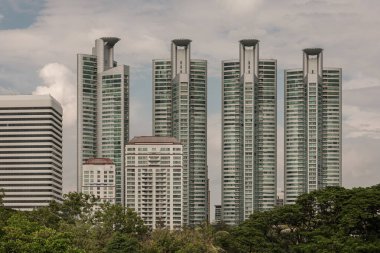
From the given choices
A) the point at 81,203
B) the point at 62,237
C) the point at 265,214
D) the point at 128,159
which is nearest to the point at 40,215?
the point at 81,203

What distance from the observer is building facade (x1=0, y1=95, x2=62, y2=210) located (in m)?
140

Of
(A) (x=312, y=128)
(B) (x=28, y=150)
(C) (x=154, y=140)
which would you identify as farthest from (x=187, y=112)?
(B) (x=28, y=150)

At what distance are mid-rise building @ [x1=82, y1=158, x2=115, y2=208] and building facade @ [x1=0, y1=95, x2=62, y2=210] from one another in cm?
1263

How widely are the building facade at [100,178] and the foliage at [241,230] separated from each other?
5114 cm

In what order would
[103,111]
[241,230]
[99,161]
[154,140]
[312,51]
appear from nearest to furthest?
[241,230] → [99,161] → [154,140] → [312,51] → [103,111]

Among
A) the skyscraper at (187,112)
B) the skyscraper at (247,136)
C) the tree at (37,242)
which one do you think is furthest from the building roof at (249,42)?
the tree at (37,242)

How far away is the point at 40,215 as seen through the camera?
7025 centimetres

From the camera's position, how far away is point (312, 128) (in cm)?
13100

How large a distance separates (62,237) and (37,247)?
1.69 metres

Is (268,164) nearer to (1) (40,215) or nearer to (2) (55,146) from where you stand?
(2) (55,146)

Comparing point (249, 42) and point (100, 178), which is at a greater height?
point (249, 42)

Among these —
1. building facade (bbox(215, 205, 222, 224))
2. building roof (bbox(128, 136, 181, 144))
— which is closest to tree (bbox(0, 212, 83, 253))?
building roof (bbox(128, 136, 181, 144))

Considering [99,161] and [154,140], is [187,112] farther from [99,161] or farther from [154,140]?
[99,161]

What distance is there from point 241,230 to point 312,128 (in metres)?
70.7
